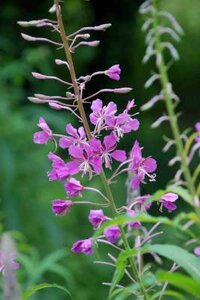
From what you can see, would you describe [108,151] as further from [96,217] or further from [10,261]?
[10,261]

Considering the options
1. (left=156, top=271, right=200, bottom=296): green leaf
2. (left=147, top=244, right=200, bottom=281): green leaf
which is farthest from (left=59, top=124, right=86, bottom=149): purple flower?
(left=156, top=271, right=200, bottom=296): green leaf

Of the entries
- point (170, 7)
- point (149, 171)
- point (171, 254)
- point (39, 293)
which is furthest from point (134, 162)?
point (170, 7)

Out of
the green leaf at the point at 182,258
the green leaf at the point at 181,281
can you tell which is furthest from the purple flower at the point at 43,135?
the green leaf at the point at 181,281

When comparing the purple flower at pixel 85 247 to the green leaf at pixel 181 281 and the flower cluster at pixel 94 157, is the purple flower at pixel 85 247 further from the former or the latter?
the green leaf at pixel 181 281

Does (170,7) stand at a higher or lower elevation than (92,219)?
lower

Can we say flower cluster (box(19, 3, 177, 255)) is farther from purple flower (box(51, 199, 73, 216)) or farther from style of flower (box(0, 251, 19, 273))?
style of flower (box(0, 251, 19, 273))

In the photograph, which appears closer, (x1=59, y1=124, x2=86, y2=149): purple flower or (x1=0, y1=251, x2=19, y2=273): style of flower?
(x1=0, y1=251, x2=19, y2=273): style of flower

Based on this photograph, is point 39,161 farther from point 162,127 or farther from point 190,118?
point 190,118
